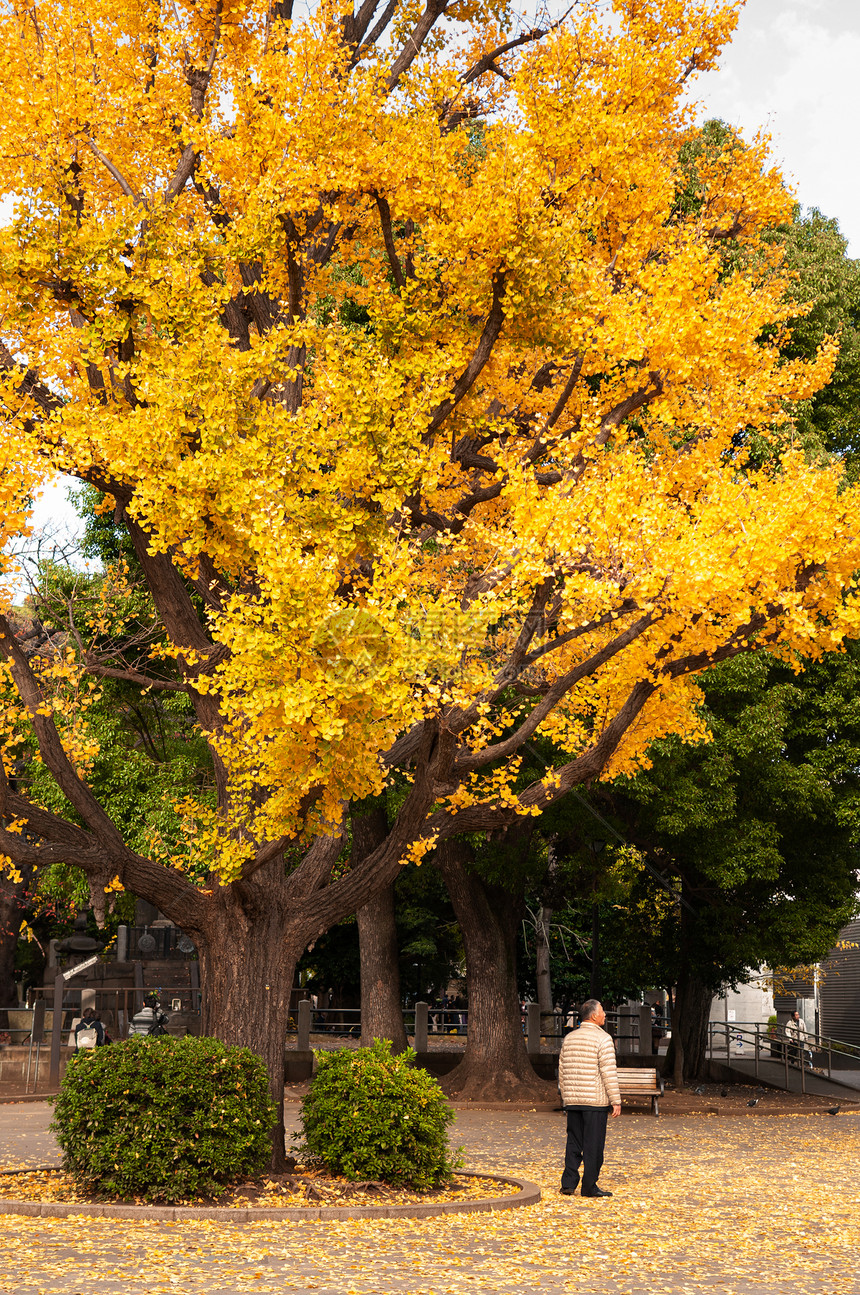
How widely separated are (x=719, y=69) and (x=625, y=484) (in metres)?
5.06

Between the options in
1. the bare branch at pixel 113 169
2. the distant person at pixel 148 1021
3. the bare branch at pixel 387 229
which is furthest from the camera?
the distant person at pixel 148 1021

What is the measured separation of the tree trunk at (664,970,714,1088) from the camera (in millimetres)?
22766

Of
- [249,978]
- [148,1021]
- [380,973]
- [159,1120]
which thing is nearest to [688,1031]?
[380,973]

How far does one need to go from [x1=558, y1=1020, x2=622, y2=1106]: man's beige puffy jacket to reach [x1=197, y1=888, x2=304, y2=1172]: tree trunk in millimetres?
2423

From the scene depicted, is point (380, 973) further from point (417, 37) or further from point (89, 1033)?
point (417, 37)

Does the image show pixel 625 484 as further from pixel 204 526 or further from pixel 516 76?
pixel 516 76

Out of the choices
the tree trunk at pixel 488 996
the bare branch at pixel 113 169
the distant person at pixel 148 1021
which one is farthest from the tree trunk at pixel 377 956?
the bare branch at pixel 113 169

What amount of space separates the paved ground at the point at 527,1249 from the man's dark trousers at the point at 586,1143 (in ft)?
0.70

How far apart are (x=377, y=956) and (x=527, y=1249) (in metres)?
13.9

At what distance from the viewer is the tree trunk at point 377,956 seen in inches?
826

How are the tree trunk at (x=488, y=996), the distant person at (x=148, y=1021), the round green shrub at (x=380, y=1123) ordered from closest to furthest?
the round green shrub at (x=380, y=1123) < the tree trunk at (x=488, y=996) < the distant person at (x=148, y=1021)

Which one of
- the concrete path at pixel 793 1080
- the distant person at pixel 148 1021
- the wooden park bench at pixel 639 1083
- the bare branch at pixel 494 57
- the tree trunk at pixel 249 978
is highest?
the bare branch at pixel 494 57

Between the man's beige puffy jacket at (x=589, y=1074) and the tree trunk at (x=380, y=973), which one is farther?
the tree trunk at (x=380, y=973)

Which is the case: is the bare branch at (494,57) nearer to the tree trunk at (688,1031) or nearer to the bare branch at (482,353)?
the bare branch at (482,353)
